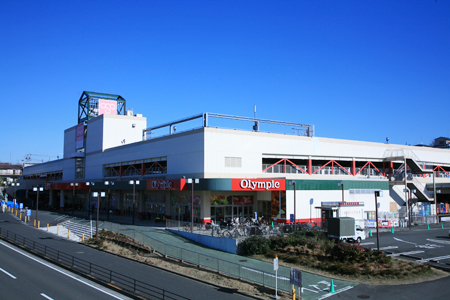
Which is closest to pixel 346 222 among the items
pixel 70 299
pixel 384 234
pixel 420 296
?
pixel 384 234

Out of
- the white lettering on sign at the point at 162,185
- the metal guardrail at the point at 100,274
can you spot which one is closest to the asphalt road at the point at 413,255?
the metal guardrail at the point at 100,274

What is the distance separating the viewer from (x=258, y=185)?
137 feet

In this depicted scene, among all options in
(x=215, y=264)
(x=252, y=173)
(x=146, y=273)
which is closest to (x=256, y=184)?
(x=252, y=173)

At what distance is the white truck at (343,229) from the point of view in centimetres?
3325

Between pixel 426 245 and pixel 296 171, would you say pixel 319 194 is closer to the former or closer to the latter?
pixel 296 171

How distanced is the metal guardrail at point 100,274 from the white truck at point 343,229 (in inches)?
764

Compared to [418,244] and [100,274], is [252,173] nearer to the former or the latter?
[418,244]

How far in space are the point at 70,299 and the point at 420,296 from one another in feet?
61.7

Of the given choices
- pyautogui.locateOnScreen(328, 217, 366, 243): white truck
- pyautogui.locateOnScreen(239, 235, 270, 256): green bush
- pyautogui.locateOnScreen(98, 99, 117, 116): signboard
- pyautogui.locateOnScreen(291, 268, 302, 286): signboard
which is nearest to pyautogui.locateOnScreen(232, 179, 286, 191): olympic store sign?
pyautogui.locateOnScreen(328, 217, 366, 243): white truck

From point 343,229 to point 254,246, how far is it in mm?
9060

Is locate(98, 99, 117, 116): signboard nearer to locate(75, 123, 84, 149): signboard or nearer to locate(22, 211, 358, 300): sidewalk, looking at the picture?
locate(75, 123, 84, 149): signboard

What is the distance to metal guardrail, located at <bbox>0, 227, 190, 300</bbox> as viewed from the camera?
1909cm

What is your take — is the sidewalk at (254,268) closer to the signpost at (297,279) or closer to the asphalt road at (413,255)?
the signpost at (297,279)

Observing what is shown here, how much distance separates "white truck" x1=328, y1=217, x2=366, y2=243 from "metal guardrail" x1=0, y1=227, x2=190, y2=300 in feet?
63.7
